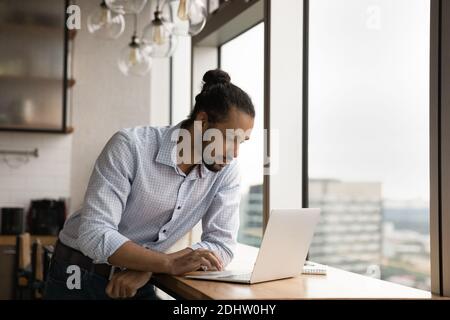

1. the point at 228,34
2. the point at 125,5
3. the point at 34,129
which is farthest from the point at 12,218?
the point at 125,5

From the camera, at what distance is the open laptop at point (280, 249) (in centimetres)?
170

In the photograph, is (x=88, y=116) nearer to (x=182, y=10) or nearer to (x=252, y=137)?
(x=252, y=137)

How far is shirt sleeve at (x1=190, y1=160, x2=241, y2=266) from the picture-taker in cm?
201

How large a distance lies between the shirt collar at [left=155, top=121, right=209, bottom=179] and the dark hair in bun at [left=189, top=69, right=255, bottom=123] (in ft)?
0.27

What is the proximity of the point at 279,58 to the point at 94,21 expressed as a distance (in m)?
0.87

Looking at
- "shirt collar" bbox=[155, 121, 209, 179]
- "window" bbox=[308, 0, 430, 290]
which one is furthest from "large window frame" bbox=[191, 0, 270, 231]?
"shirt collar" bbox=[155, 121, 209, 179]

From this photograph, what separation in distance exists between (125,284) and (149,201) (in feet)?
0.85

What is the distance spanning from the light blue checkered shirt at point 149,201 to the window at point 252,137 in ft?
4.44

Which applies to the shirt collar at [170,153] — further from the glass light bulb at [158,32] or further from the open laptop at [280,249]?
the glass light bulb at [158,32]

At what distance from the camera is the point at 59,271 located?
2053 millimetres

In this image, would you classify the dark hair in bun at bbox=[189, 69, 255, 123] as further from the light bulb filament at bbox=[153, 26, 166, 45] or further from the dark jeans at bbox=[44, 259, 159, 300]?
the light bulb filament at bbox=[153, 26, 166, 45]

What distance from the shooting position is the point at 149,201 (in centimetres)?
191

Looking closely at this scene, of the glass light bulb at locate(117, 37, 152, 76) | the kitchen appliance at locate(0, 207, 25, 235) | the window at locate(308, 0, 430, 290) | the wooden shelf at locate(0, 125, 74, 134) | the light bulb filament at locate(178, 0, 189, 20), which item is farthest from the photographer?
the wooden shelf at locate(0, 125, 74, 134)

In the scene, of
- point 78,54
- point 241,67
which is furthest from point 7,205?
point 241,67
